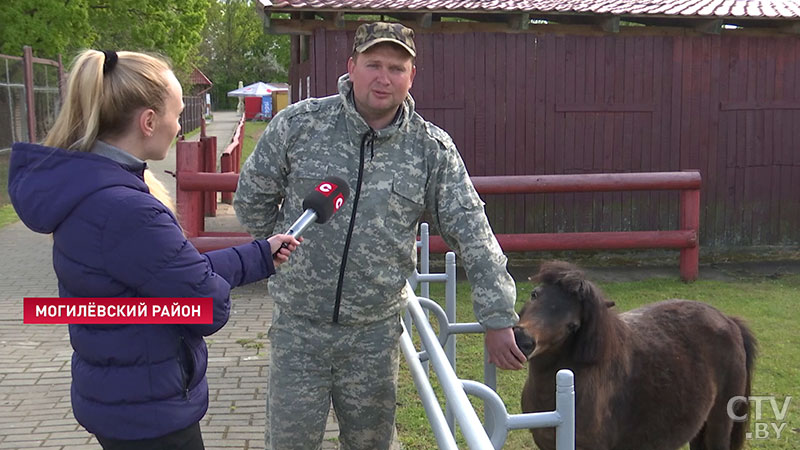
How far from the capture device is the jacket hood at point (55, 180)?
2.09m

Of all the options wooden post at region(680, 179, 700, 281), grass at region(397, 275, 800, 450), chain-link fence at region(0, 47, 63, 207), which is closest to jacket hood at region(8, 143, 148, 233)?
grass at region(397, 275, 800, 450)

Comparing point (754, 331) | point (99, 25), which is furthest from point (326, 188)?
point (99, 25)

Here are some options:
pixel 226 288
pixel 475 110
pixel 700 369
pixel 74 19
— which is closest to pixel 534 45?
pixel 475 110

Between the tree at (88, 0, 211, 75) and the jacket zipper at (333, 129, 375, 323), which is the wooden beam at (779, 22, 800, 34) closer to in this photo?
the jacket zipper at (333, 129, 375, 323)

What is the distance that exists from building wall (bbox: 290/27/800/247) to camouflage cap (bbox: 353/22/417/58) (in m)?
7.00

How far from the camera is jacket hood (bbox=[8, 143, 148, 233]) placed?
6.85ft

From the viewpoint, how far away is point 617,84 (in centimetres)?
1042

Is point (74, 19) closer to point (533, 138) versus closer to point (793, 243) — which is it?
point (533, 138)

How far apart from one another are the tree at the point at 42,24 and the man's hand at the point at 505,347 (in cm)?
2243

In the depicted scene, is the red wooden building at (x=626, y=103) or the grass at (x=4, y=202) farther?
the grass at (x=4, y=202)

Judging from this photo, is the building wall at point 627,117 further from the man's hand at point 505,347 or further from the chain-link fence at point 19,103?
the man's hand at point 505,347

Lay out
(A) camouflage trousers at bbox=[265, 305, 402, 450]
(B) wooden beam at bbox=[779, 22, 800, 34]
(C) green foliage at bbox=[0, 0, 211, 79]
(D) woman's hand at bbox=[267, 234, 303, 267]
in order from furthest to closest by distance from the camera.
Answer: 1. (C) green foliage at bbox=[0, 0, 211, 79]
2. (B) wooden beam at bbox=[779, 22, 800, 34]
3. (A) camouflage trousers at bbox=[265, 305, 402, 450]
4. (D) woman's hand at bbox=[267, 234, 303, 267]

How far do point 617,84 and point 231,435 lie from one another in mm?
7453

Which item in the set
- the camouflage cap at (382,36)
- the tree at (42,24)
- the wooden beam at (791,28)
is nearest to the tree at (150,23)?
the tree at (42,24)
